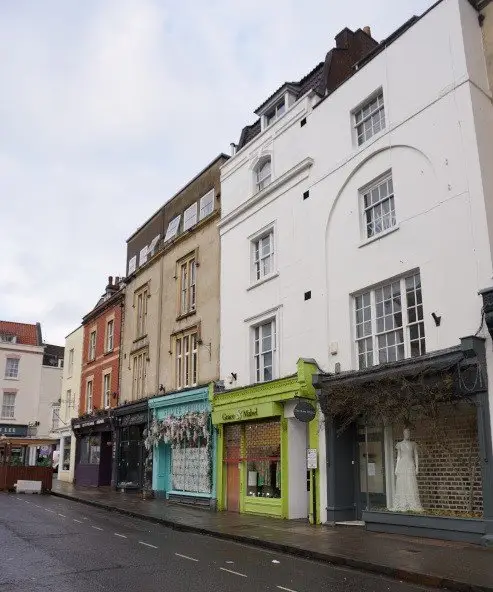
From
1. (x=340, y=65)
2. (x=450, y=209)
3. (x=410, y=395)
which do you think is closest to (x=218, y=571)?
(x=410, y=395)

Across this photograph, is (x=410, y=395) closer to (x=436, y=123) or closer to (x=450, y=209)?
(x=450, y=209)

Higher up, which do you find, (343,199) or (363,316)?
(343,199)

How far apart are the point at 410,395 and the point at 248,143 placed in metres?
11.7

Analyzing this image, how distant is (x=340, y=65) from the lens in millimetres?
18891

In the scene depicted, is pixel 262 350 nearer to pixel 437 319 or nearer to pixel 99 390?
pixel 437 319

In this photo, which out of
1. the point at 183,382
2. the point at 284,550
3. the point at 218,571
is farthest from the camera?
the point at 183,382

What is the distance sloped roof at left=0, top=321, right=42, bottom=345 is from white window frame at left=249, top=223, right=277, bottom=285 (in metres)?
40.1

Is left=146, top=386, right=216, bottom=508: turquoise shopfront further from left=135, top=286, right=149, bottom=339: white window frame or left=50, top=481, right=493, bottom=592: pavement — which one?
left=135, top=286, right=149, bottom=339: white window frame

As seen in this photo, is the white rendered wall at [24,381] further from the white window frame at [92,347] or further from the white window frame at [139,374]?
the white window frame at [139,374]

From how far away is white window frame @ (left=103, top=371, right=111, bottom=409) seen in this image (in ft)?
99.5

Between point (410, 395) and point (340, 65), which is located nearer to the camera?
point (410, 395)

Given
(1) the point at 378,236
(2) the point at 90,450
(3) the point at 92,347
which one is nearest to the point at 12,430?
(3) the point at 92,347

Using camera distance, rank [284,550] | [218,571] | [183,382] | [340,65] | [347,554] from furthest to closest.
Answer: [183,382] < [340,65] < [284,550] < [347,554] < [218,571]

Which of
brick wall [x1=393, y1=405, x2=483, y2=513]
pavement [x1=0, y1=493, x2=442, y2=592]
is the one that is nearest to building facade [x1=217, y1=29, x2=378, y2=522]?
brick wall [x1=393, y1=405, x2=483, y2=513]
